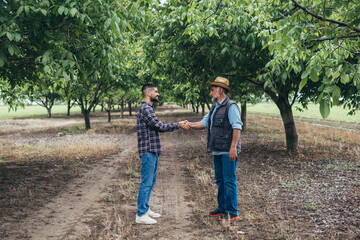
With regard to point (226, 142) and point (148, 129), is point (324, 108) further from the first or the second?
point (148, 129)

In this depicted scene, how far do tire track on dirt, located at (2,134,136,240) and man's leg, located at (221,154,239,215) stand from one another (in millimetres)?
2517

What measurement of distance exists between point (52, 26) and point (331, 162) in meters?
9.54

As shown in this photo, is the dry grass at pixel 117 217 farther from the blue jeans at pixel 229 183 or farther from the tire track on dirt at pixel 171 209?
the blue jeans at pixel 229 183

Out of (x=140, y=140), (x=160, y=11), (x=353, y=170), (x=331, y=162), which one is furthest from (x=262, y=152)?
(x=140, y=140)

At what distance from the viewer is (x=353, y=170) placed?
850 cm

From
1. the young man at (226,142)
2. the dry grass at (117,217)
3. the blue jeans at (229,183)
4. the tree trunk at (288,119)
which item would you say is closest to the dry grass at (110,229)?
the dry grass at (117,217)

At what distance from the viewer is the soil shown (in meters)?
4.53

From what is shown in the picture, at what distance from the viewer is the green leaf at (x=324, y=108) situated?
238 cm

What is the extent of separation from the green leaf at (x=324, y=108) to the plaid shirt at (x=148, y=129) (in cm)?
291

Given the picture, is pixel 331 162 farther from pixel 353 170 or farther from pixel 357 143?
pixel 357 143

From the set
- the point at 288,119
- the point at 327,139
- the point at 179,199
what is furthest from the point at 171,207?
the point at 327,139

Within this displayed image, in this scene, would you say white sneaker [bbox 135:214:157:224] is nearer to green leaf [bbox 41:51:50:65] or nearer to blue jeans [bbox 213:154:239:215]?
blue jeans [bbox 213:154:239:215]

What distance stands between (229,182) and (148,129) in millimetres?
1712

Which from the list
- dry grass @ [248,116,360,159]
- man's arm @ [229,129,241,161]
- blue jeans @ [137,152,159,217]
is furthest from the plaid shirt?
dry grass @ [248,116,360,159]
